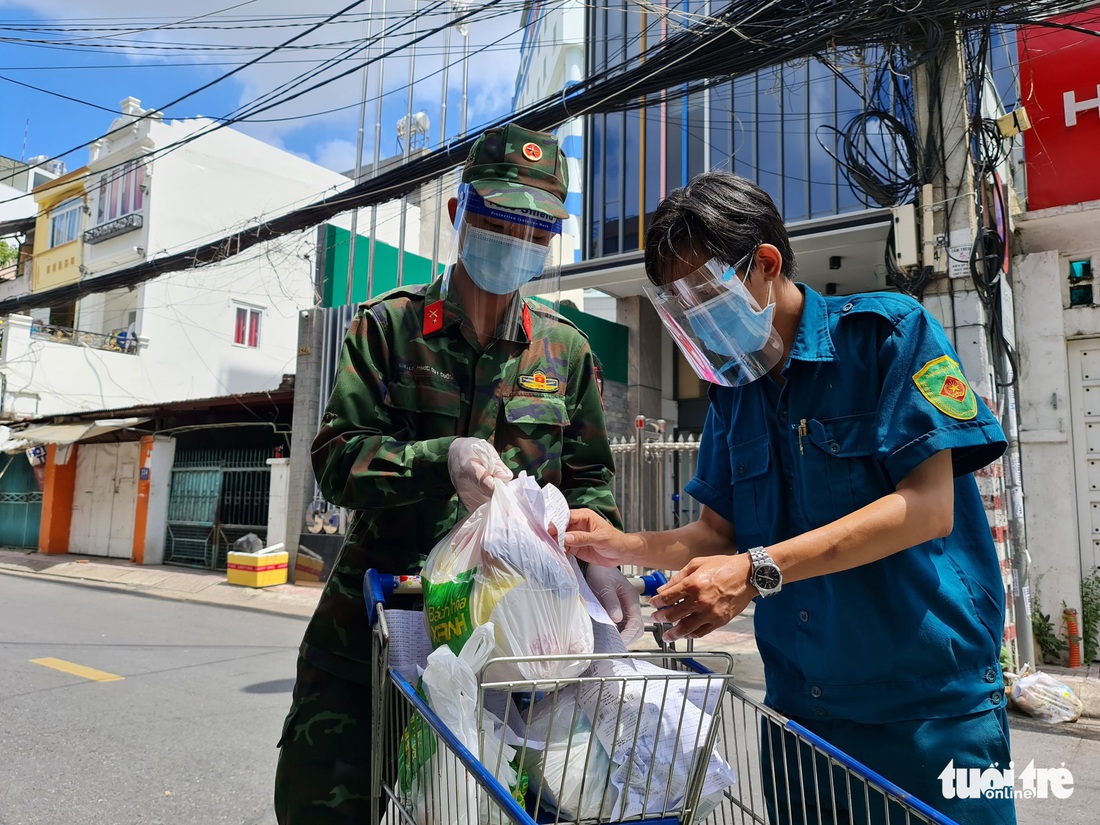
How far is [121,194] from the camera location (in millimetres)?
19391

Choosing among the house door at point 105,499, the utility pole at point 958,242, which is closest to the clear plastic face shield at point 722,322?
the utility pole at point 958,242

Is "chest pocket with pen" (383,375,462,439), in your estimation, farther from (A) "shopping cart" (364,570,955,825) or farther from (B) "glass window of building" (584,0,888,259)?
(B) "glass window of building" (584,0,888,259)

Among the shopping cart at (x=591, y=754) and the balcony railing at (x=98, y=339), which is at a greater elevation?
the balcony railing at (x=98, y=339)

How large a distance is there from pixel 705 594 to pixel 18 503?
68.8 ft

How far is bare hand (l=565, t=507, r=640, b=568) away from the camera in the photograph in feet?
4.74

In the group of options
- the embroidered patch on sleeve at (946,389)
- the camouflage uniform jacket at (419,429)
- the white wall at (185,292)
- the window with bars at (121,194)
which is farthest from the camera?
the window with bars at (121,194)

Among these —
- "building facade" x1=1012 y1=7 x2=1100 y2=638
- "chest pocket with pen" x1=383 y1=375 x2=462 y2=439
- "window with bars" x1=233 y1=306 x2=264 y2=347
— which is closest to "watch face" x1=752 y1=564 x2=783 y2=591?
"chest pocket with pen" x1=383 y1=375 x2=462 y2=439

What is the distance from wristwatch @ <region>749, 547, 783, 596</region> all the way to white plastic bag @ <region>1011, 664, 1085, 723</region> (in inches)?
185

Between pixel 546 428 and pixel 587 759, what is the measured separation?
2.74 ft

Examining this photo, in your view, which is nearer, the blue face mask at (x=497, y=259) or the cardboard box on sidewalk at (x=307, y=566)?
the blue face mask at (x=497, y=259)

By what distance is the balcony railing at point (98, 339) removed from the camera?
1817cm

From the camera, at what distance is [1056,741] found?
14.3 feet

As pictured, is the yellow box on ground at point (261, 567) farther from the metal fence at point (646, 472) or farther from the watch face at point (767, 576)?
the watch face at point (767, 576)

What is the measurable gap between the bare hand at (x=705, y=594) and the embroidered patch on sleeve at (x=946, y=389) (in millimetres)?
429
